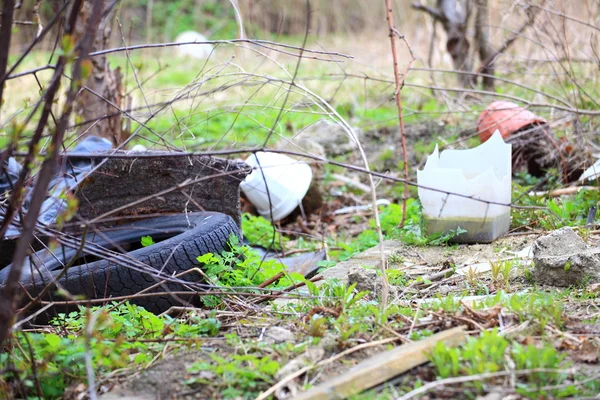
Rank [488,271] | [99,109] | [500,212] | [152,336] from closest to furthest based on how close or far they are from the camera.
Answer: [152,336] → [488,271] → [500,212] → [99,109]

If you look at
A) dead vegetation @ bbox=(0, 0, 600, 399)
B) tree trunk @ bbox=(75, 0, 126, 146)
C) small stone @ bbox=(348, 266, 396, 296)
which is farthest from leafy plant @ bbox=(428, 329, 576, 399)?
→ tree trunk @ bbox=(75, 0, 126, 146)

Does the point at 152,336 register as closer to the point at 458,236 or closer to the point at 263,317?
the point at 263,317

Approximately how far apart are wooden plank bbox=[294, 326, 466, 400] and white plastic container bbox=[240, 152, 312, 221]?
3153 millimetres

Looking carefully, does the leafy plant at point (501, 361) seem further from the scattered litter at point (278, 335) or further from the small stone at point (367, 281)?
the small stone at point (367, 281)

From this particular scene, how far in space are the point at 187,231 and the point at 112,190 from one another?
818 millimetres

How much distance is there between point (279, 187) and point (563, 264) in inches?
109

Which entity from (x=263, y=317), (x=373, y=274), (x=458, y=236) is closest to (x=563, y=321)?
(x=373, y=274)

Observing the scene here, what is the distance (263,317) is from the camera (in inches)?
107

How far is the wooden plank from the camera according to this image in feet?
6.38

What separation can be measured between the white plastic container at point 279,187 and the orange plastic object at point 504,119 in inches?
57.5

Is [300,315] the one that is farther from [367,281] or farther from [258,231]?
[258,231]

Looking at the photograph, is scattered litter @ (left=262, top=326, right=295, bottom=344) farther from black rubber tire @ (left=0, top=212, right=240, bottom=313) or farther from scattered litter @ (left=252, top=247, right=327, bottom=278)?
scattered litter @ (left=252, top=247, right=327, bottom=278)

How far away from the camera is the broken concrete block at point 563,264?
2908 mm

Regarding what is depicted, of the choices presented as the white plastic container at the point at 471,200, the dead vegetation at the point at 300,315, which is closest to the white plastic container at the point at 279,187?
the dead vegetation at the point at 300,315
